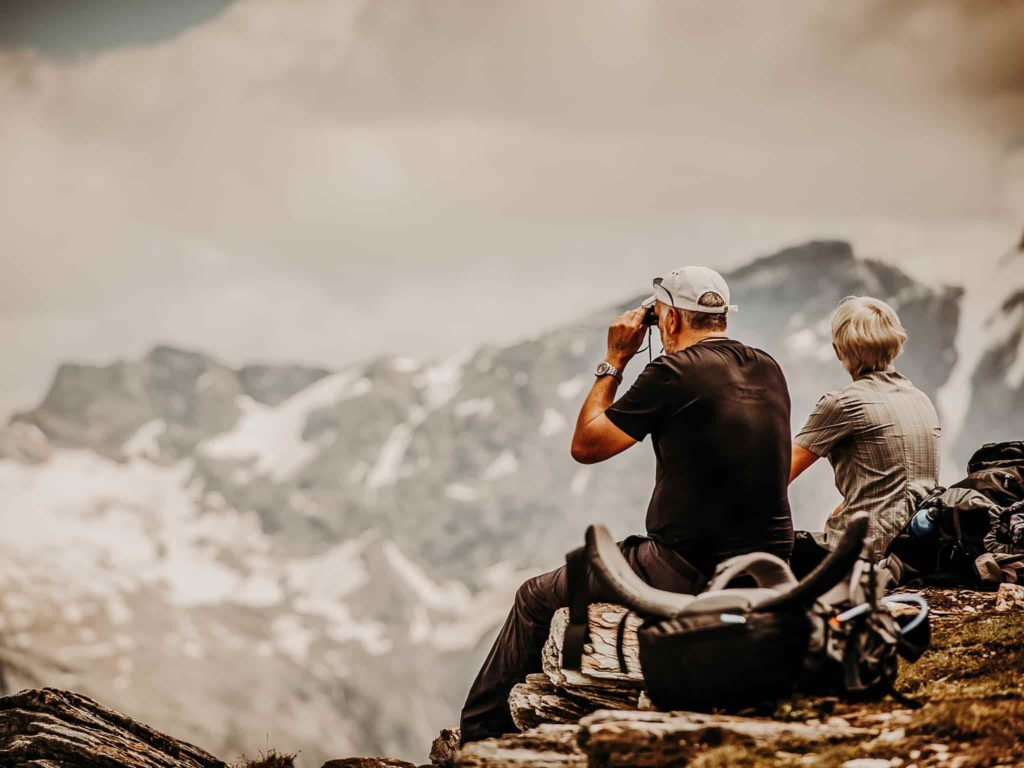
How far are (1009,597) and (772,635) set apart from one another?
4.14 meters

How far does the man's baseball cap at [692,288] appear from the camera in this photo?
711cm

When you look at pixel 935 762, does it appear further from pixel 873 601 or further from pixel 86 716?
pixel 86 716

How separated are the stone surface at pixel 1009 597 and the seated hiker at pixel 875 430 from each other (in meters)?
1.06

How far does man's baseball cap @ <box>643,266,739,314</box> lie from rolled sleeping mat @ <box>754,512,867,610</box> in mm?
2018

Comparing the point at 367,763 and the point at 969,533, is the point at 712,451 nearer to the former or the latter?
the point at 969,533

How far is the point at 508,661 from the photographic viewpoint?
24.7 feet

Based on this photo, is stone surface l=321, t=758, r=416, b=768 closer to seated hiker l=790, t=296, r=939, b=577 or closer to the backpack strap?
the backpack strap

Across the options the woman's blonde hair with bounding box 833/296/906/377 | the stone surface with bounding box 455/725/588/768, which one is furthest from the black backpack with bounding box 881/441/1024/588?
the stone surface with bounding box 455/725/588/768

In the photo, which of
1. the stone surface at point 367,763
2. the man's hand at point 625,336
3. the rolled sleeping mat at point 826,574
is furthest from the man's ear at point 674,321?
the stone surface at point 367,763

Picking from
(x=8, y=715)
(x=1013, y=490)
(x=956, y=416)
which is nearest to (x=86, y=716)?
(x=8, y=715)

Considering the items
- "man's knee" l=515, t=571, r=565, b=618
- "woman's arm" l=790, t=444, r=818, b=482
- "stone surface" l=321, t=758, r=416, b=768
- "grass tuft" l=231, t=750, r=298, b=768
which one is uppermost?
"woman's arm" l=790, t=444, r=818, b=482

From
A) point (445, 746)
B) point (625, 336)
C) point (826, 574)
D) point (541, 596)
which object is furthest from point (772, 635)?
point (445, 746)

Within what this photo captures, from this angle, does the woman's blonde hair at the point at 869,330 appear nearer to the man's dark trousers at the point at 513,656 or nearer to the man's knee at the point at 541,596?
the man's dark trousers at the point at 513,656

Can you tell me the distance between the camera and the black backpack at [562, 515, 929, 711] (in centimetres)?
561
